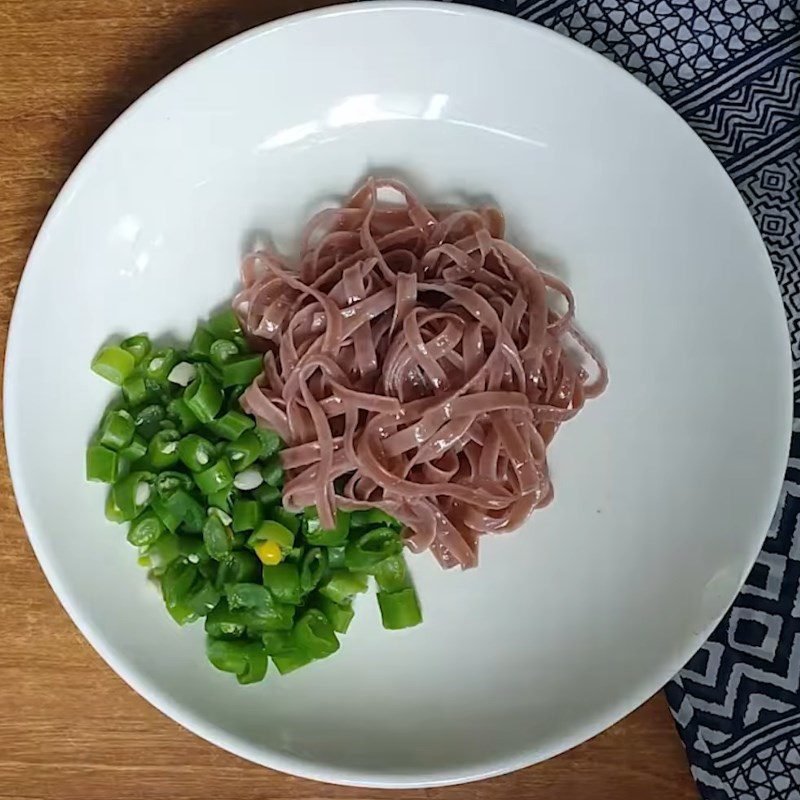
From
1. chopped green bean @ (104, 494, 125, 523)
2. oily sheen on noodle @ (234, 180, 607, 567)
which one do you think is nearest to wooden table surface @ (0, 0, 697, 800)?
chopped green bean @ (104, 494, 125, 523)

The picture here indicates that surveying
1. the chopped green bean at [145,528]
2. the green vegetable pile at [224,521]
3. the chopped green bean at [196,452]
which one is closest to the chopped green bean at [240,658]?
the green vegetable pile at [224,521]

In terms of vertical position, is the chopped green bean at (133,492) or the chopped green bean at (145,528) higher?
the chopped green bean at (133,492)

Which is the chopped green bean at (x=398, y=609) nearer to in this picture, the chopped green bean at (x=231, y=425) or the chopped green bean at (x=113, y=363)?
the chopped green bean at (x=231, y=425)

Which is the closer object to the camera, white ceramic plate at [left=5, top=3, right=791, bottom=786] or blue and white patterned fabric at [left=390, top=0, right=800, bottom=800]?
white ceramic plate at [left=5, top=3, right=791, bottom=786]

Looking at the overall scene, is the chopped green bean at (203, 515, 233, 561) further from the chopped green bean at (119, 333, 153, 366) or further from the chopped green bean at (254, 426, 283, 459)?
the chopped green bean at (119, 333, 153, 366)

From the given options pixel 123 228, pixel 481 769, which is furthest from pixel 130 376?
pixel 481 769

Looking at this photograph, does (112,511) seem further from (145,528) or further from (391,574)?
(391,574)

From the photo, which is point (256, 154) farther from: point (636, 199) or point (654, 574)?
point (654, 574)
